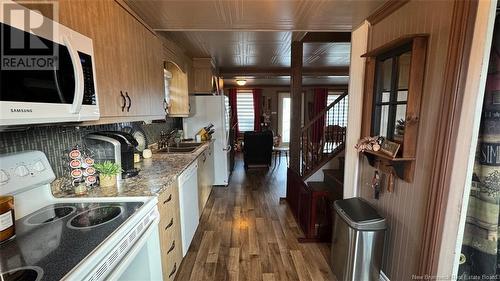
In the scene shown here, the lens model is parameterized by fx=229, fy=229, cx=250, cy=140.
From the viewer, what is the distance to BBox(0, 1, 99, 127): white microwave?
2.68ft

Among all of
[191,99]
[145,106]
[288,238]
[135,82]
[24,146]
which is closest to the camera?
[24,146]

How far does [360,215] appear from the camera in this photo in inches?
68.2

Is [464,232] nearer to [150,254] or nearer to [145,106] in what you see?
[150,254]

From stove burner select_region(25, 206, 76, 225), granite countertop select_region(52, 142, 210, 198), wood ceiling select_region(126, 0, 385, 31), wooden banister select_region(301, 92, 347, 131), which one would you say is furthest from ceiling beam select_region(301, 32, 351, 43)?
stove burner select_region(25, 206, 76, 225)

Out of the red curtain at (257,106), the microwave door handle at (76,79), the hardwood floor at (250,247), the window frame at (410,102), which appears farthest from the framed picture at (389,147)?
the red curtain at (257,106)

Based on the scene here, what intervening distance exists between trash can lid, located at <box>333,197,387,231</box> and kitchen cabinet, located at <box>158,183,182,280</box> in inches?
52.7

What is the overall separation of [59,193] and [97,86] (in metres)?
0.74

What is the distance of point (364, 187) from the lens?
2.10 m

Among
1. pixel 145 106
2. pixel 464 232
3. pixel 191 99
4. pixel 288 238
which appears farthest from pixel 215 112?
pixel 464 232

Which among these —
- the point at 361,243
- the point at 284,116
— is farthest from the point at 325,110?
the point at 284,116

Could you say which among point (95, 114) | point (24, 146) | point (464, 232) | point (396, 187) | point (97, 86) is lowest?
point (464, 232)

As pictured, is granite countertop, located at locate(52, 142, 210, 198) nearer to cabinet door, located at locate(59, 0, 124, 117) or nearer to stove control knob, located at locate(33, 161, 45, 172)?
stove control knob, located at locate(33, 161, 45, 172)

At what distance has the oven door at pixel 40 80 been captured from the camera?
32.3 inches

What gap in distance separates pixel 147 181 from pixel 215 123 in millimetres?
2560
